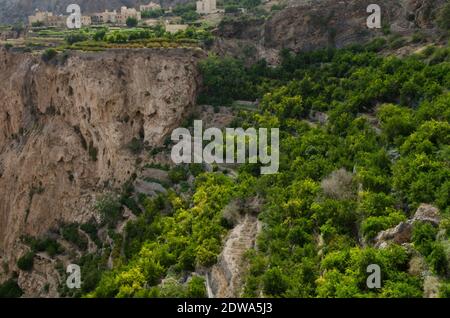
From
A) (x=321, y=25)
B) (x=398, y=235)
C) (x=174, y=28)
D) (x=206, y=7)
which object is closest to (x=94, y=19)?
(x=206, y=7)

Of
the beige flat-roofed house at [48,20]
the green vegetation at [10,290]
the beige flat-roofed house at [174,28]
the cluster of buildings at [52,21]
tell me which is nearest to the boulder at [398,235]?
the green vegetation at [10,290]

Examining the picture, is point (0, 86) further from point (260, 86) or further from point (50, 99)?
point (260, 86)

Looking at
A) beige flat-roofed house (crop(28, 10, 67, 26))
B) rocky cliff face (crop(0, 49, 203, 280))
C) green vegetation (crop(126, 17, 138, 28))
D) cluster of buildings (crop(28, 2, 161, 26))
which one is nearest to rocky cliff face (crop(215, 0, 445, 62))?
rocky cliff face (crop(0, 49, 203, 280))

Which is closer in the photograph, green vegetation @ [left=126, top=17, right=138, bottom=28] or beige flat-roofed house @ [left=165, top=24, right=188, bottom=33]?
beige flat-roofed house @ [left=165, top=24, right=188, bottom=33]

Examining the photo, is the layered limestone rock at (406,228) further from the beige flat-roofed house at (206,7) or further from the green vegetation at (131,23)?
the beige flat-roofed house at (206,7)

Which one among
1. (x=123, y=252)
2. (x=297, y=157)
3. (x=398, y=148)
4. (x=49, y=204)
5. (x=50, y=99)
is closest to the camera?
(x=398, y=148)

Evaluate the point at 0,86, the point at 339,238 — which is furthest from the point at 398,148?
the point at 0,86

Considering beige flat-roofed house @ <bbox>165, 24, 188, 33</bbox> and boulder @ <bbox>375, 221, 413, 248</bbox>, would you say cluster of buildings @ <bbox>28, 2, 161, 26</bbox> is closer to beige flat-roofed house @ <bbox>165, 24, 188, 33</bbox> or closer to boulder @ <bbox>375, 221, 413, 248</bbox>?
beige flat-roofed house @ <bbox>165, 24, 188, 33</bbox>
